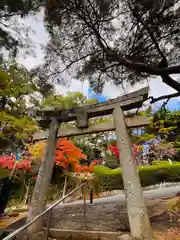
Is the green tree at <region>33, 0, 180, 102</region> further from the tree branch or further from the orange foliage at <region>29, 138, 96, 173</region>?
the orange foliage at <region>29, 138, 96, 173</region>

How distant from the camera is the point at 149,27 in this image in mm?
3811

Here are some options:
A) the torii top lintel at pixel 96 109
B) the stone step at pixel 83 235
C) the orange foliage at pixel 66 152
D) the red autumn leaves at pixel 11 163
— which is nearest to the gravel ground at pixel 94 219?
the stone step at pixel 83 235

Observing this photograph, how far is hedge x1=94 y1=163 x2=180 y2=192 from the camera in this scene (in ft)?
31.3

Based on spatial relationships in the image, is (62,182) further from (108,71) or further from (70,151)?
(108,71)

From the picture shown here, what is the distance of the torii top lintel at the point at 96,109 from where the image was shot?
3.31 m

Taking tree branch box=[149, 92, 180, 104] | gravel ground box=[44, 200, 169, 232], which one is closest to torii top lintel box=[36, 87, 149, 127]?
tree branch box=[149, 92, 180, 104]

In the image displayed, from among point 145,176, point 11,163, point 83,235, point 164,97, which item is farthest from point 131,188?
point 145,176

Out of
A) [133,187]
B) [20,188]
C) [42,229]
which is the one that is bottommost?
[42,229]

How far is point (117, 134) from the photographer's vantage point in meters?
3.37

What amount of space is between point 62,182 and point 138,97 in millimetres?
6616

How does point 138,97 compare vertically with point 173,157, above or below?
below

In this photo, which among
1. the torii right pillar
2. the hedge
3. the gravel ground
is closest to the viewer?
the torii right pillar

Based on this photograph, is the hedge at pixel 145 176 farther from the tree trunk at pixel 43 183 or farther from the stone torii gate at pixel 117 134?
the tree trunk at pixel 43 183

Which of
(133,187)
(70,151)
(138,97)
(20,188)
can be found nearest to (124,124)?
(138,97)
